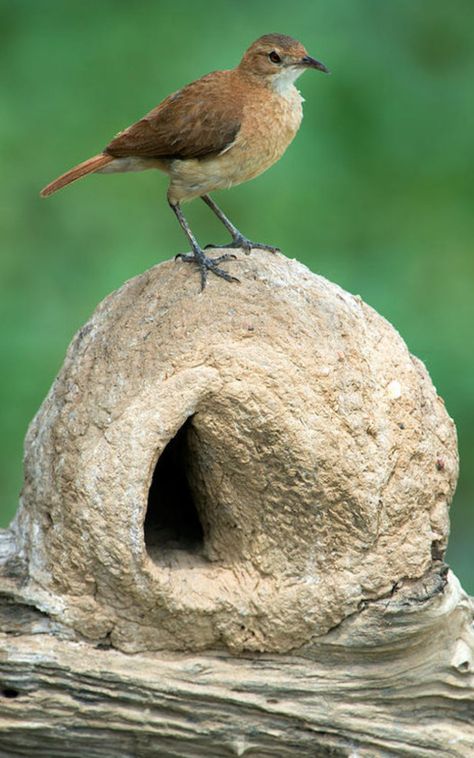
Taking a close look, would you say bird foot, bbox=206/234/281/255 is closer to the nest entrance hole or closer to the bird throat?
the bird throat

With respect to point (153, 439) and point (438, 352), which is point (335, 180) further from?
point (153, 439)

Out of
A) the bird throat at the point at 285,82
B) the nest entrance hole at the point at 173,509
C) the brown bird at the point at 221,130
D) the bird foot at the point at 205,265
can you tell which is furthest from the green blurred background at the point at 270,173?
the bird foot at the point at 205,265

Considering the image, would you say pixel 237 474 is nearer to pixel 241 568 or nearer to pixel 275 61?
pixel 241 568

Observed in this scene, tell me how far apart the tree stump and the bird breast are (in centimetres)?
61

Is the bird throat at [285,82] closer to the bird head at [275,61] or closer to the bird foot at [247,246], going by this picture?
the bird head at [275,61]

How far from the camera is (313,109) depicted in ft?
43.4

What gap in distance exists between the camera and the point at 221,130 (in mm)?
6633

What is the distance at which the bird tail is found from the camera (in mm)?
6727

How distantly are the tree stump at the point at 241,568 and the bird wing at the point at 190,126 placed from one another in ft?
2.12

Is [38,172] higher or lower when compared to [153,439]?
higher

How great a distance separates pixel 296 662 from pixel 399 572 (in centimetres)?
45

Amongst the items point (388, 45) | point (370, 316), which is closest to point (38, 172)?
point (388, 45)

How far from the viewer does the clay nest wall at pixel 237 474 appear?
6.02 m

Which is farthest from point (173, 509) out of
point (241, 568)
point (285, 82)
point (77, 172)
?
point (285, 82)
